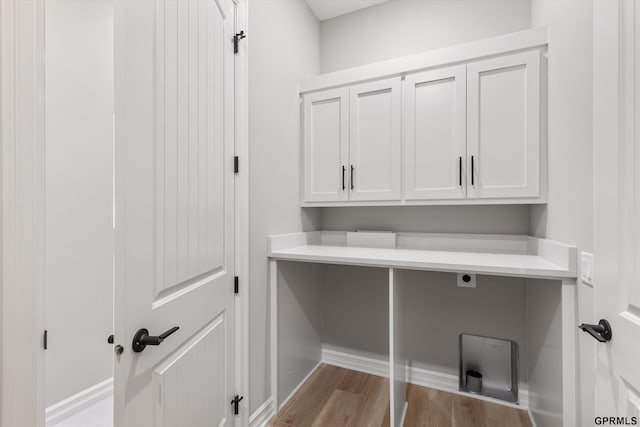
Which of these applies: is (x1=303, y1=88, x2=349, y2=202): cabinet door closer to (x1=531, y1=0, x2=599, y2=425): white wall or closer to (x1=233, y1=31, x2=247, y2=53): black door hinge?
(x1=233, y1=31, x2=247, y2=53): black door hinge

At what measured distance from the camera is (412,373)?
2.11 m

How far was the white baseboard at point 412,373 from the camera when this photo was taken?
1.86 meters

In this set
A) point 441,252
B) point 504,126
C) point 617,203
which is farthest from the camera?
point 441,252

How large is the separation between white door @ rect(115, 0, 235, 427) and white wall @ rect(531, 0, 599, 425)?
4.55 feet

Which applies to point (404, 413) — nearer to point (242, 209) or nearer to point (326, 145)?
point (242, 209)

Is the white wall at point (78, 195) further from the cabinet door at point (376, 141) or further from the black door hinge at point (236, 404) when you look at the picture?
the cabinet door at point (376, 141)

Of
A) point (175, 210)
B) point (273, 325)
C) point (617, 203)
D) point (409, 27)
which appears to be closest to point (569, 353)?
point (617, 203)

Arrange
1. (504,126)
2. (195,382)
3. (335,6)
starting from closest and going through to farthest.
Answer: (195,382) → (504,126) → (335,6)

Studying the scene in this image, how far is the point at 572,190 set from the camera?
1.20m

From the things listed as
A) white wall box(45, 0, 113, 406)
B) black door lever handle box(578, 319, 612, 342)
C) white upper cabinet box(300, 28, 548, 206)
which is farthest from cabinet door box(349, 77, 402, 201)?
white wall box(45, 0, 113, 406)

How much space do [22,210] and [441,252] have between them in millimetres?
1928

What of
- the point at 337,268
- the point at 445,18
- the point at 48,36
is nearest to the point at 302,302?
the point at 337,268

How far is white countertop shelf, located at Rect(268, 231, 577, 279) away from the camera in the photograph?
1.29m

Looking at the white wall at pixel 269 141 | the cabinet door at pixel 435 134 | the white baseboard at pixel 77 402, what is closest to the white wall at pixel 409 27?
the white wall at pixel 269 141
